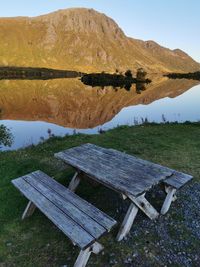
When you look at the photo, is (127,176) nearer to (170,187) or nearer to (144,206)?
(144,206)

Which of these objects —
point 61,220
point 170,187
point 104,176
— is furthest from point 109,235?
point 170,187

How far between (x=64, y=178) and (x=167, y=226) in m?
5.25

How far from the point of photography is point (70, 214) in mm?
7535

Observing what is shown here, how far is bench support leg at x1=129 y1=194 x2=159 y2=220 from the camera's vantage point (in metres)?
8.09

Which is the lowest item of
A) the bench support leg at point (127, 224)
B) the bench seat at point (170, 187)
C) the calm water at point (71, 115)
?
the calm water at point (71, 115)

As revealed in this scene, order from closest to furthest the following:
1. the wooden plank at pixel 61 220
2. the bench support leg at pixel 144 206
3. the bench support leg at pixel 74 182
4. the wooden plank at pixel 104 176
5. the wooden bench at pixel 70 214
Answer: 1. the wooden plank at pixel 61 220
2. the wooden bench at pixel 70 214
3. the wooden plank at pixel 104 176
4. the bench support leg at pixel 144 206
5. the bench support leg at pixel 74 182

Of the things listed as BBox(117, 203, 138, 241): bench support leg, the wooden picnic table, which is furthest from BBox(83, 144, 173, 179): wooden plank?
BBox(117, 203, 138, 241): bench support leg

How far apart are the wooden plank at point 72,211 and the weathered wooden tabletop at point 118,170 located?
117cm

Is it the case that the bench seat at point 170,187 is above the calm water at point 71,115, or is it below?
above

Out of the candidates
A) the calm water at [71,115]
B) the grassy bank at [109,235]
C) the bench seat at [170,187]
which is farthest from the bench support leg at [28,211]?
the calm water at [71,115]

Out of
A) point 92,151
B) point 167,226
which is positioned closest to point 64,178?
point 92,151

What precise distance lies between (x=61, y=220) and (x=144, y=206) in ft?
8.46

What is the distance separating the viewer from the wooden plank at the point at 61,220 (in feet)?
21.3

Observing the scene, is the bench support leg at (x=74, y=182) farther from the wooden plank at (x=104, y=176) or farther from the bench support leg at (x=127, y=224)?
the bench support leg at (x=127, y=224)
